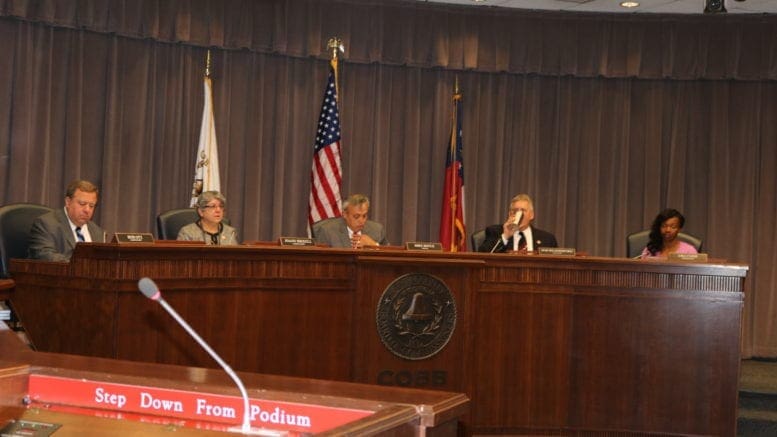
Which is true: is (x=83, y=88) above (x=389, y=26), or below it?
below

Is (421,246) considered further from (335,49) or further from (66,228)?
(335,49)

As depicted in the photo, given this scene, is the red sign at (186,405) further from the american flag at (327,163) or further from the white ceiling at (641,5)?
the white ceiling at (641,5)

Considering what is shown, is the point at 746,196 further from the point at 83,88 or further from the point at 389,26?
the point at 83,88

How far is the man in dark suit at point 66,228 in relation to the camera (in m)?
5.45

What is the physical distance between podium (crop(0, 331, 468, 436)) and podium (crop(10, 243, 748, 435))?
8.74 ft

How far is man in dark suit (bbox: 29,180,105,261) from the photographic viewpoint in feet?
17.9

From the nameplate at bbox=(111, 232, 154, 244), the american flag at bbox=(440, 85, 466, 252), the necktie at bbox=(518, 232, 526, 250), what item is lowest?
the nameplate at bbox=(111, 232, 154, 244)

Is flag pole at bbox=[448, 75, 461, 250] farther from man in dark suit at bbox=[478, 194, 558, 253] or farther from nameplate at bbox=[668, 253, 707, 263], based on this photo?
nameplate at bbox=[668, 253, 707, 263]

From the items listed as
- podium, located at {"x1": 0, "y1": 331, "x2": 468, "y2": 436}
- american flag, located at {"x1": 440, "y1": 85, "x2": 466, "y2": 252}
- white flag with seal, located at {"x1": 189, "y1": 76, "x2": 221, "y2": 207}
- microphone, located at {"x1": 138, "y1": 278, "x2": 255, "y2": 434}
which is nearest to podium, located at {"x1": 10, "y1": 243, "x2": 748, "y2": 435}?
podium, located at {"x1": 0, "y1": 331, "x2": 468, "y2": 436}

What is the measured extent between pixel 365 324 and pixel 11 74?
360cm

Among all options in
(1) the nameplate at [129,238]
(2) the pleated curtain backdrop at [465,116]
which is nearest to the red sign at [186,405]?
(1) the nameplate at [129,238]

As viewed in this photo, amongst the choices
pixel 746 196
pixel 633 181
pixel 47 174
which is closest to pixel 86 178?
pixel 47 174

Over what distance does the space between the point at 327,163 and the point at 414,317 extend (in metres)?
3.13

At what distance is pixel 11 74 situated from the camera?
714 centimetres
